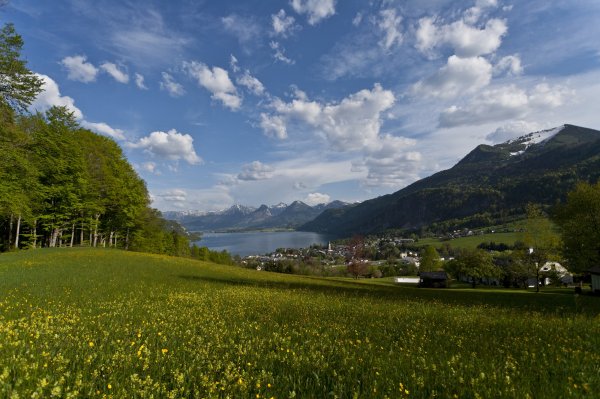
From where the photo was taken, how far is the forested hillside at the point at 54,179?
94.5 ft

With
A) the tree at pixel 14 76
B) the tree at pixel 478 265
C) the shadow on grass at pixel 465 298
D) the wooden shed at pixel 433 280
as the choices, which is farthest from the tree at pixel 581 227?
the tree at pixel 14 76

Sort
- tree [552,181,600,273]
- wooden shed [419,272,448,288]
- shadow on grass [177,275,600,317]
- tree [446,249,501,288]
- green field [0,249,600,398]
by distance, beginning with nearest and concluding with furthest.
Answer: green field [0,249,600,398] < shadow on grass [177,275,600,317] < tree [552,181,600,273] < tree [446,249,501,288] < wooden shed [419,272,448,288]

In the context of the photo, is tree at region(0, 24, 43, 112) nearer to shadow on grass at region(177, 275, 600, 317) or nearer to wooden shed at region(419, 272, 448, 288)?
shadow on grass at region(177, 275, 600, 317)

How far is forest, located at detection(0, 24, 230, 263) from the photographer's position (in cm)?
2884

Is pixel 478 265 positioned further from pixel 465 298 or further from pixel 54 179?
pixel 54 179

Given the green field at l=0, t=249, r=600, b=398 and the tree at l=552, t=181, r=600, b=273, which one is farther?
the tree at l=552, t=181, r=600, b=273

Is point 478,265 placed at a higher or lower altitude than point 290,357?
lower

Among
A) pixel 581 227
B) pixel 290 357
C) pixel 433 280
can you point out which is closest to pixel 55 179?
pixel 290 357

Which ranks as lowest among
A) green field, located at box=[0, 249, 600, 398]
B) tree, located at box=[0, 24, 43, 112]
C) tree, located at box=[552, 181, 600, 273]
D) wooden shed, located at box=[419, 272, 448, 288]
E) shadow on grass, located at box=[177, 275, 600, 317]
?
wooden shed, located at box=[419, 272, 448, 288]

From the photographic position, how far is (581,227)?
39.9 m

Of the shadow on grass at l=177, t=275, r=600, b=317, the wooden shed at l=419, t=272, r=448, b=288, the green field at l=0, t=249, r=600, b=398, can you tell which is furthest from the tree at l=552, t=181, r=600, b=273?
the wooden shed at l=419, t=272, r=448, b=288

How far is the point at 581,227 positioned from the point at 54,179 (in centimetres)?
7343

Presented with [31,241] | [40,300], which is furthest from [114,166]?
[40,300]

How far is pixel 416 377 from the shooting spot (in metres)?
5.52
